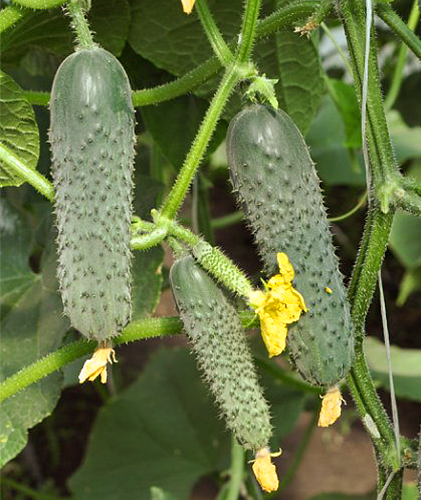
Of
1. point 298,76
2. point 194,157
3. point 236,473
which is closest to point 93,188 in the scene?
point 194,157

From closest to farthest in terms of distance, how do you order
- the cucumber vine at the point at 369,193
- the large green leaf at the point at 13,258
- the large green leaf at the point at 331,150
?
the cucumber vine at the point at 369,193 < the large green leaf at the point at 13,258 < the large green leaf at the point at 331,150

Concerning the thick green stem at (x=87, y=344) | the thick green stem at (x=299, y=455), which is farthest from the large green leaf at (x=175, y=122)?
the thick green stem at (x=299, y=455)

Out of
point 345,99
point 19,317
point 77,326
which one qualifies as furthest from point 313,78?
point 77,326

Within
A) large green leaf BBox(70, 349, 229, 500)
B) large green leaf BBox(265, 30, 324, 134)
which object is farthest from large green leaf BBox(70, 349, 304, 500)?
large green leaf BBox(265, 30, 324, 134)

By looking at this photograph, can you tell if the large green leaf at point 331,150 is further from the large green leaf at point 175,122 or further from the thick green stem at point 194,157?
the thick green stem at point 194,157

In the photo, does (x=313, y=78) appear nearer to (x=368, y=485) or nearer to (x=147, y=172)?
(x=147, y=172)

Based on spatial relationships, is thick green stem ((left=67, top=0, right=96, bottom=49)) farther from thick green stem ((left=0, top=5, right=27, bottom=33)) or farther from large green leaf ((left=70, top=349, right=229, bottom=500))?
large green leaf ((left=70, top=349, right=229, bottom=500))
